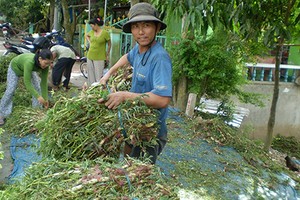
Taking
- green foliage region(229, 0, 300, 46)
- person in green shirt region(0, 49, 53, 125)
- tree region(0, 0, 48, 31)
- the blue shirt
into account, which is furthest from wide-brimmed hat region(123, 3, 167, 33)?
tree region(0, 0, 48, 31)

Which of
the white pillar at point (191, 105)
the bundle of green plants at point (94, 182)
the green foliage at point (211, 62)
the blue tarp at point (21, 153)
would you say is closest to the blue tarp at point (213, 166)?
the blue tarp at point (21, 153)

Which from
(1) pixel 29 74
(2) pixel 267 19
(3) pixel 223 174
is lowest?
(3) pixel 223 174

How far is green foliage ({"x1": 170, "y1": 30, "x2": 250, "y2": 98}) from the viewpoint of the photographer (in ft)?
21.2

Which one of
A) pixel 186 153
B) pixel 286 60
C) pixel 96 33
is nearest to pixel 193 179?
pixel 186 153

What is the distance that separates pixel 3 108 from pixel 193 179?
11.0 ft

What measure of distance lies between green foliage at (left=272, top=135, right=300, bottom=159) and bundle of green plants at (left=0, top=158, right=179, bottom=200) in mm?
6922

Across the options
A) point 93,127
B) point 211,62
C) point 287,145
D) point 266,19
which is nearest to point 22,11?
point 211,62

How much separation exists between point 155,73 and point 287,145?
690 cm

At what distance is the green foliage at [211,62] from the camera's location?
6457 mm

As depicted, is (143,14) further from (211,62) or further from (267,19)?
(211,62)

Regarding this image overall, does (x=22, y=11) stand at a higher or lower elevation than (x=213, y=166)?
higher

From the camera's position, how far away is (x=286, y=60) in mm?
9852

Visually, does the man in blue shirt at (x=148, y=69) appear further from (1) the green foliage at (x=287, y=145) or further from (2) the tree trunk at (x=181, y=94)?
(1) the green foliage at (x=287, y=145)

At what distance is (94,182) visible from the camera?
5.91ft
